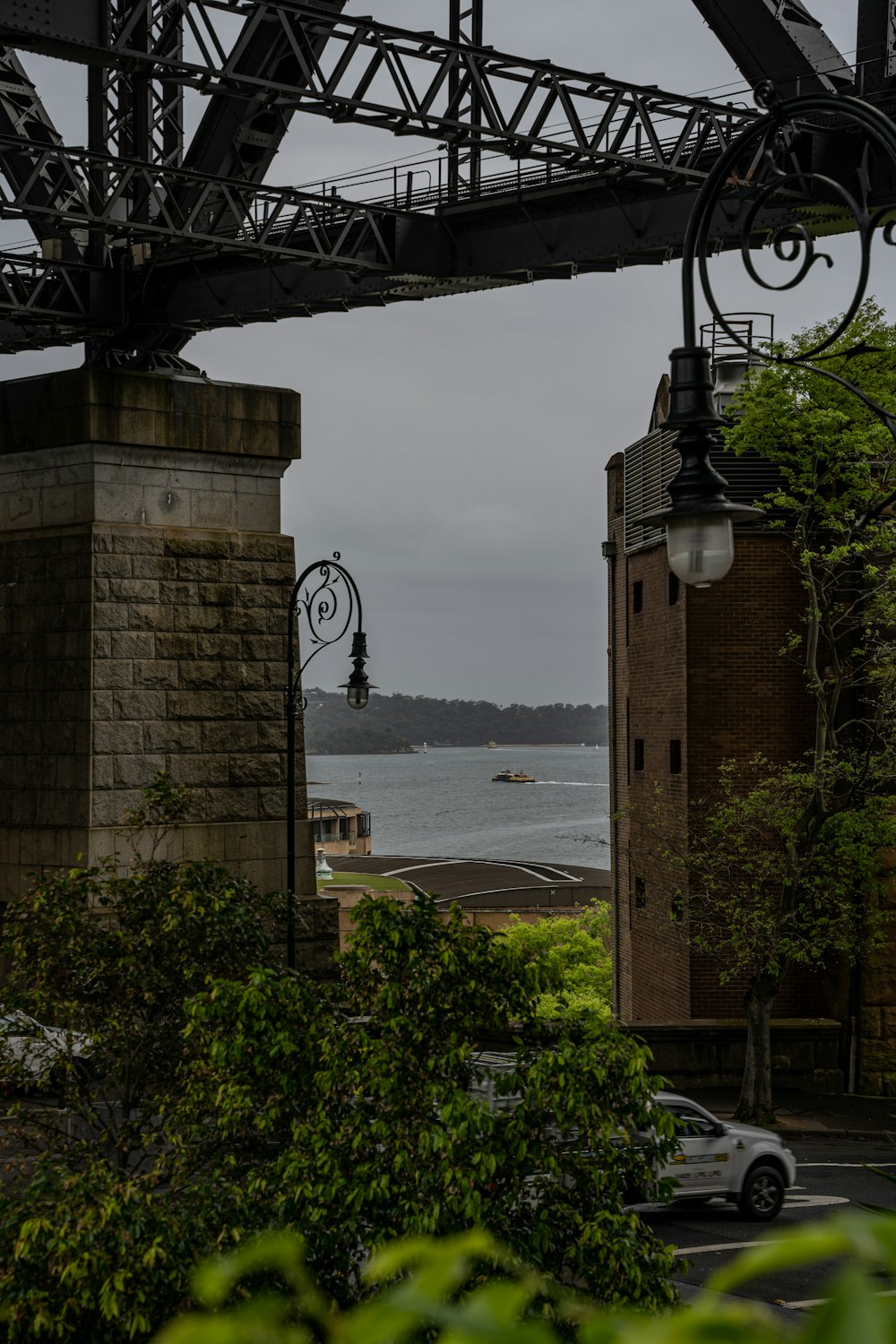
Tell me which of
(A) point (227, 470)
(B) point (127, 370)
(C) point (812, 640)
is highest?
(B) point (127, 370)

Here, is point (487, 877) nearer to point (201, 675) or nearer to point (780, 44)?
point (201, 675)

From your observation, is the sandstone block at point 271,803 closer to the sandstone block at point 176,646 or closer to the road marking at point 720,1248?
the sandstone block at point 176,646

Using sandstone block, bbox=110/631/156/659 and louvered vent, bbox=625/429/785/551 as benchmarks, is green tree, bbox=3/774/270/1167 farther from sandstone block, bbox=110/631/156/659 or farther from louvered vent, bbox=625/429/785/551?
louvered vent, bbox=625/429/785/551

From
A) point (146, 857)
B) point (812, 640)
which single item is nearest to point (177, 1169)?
point (146, 857)

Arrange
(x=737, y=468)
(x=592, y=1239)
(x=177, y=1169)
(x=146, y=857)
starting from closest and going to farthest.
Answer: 1. (x=592, y=1239)
2. (x=177, y=1169)
3. (x=146, y=857)
4. (x=737, y=468)

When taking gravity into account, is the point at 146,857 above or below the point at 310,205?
below

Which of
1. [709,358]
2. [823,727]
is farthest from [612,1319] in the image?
[823,727]

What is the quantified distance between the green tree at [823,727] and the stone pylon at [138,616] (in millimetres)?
9145

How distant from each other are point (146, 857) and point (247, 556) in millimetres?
4168

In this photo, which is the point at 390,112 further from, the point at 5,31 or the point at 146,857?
the point at 146,857

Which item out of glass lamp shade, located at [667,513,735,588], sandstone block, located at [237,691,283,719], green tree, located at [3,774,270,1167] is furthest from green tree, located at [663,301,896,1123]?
glass lamp shade, located at [667,513,735,588]

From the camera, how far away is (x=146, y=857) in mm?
18844

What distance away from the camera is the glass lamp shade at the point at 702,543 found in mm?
7102

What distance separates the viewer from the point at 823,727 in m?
25.7
